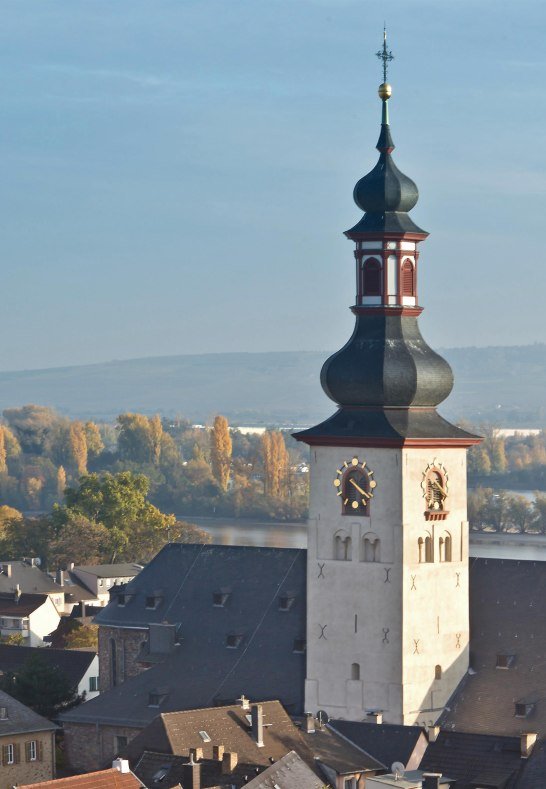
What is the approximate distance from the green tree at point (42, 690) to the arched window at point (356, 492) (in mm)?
15895

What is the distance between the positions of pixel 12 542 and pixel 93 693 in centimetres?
4644

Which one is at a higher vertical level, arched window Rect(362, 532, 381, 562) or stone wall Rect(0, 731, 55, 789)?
arched window Rect(362, 532, 381, 562)

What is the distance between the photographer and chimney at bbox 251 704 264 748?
5272 centimetres

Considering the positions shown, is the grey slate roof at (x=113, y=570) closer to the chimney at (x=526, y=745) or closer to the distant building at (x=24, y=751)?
the distant building at (x=24, y=751)

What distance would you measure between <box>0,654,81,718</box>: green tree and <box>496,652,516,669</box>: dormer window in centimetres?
1743

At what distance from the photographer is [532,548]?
133 meters

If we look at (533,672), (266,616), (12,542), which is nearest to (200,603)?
(266,616)

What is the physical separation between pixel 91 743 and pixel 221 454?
134 meters

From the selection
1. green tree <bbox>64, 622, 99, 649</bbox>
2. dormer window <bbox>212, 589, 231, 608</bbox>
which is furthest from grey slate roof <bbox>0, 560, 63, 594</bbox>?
dormer window <bbox>212, 589, 231, 608</bbox>

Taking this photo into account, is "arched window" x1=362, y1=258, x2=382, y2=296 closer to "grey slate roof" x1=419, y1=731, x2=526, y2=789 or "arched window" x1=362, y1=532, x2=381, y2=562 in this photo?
"arched window" x1=362, y1=532, x2=381, y2=562

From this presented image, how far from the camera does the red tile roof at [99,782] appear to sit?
47.4m

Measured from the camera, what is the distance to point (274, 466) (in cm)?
18788

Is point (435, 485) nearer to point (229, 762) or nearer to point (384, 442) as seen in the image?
point (384, 442)

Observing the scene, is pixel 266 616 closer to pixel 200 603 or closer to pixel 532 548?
pixel 200 603
